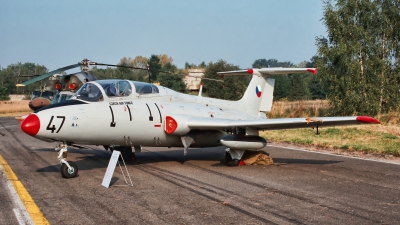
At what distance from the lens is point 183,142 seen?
1302cm

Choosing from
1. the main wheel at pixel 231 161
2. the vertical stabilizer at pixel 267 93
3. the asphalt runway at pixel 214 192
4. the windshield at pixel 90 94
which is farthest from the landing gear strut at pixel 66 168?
the vertical stabilizer at pixel 267 93

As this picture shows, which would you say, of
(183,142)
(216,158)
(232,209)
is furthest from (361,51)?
(232,209)

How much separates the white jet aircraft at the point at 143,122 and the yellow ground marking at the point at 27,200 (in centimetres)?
117

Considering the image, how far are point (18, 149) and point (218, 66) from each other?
31485mm

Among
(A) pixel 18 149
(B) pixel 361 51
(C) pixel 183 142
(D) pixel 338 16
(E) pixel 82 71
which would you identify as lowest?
(A) pixel 18 149

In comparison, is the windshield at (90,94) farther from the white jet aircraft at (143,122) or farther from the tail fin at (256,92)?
the tail fin at (256,92)

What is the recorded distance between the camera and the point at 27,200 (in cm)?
797

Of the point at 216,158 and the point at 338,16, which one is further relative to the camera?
the point at 338,16

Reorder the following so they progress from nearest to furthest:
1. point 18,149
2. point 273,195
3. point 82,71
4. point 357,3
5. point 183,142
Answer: point 273,195 → point 183,142 → point 18,149 → point 82,71 → point 357,3

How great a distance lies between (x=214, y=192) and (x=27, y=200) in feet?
11.7

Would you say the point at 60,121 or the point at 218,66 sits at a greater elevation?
the point at 218,66

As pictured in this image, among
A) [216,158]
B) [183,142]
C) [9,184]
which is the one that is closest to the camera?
[9,184]

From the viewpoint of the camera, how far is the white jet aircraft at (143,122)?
10594 mm

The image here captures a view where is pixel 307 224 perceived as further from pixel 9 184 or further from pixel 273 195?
pixel 9 184
